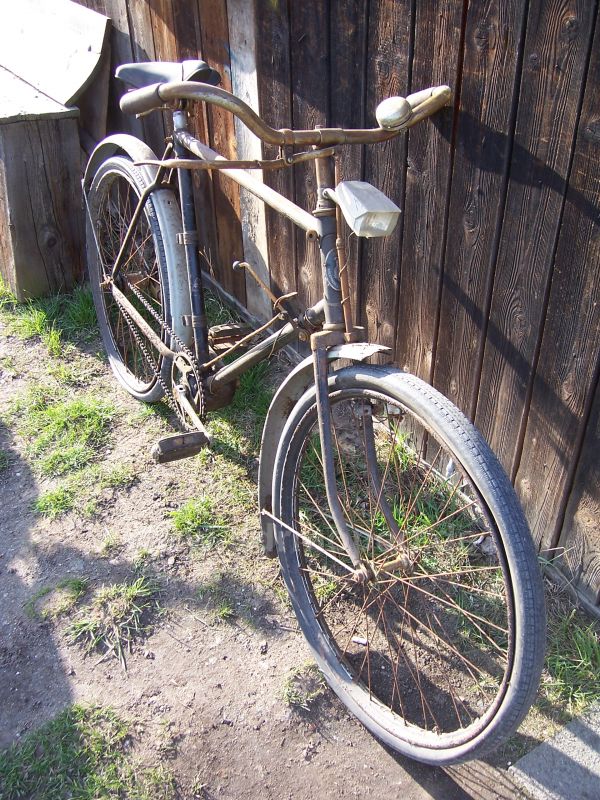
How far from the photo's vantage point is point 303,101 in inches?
117

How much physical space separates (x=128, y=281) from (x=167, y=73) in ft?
3.44

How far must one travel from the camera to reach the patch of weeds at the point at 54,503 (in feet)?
10.0

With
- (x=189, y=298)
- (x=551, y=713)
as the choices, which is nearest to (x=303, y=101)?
(x=189, y=298)

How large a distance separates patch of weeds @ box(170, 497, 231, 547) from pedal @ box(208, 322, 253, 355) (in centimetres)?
62

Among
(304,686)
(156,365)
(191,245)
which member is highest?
(191,245)

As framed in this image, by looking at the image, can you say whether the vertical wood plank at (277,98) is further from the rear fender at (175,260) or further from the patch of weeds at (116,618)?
the patch of weeds at (116,618)

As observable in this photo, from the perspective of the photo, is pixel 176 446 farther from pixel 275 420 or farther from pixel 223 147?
pixel 223 147

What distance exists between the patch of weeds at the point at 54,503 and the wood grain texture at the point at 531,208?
1.66 meters

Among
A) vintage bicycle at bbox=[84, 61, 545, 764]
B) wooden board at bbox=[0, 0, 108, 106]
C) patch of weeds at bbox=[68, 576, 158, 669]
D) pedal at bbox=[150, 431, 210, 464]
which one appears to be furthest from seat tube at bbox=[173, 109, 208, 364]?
wooden board at bbox=[0, 0, 108, 106]

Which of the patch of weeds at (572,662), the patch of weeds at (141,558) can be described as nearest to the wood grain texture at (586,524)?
the patch of weeds at (572,662)

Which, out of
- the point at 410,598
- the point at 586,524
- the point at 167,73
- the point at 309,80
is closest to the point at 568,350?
the point at 586,524

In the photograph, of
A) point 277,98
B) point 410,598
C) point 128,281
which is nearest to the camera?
point 410,598

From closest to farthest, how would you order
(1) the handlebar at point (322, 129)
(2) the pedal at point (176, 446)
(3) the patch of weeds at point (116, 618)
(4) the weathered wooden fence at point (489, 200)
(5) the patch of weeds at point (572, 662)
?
(1) the handlebar at point (322, 129) → (4) the weathered wooden fence at point (489, 200) → (5) the patch of weeds at point (572, 662) → (3) the patch of weeds at point (116, 618) → (2) the pedal at point (176, 446)

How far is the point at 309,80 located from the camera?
2.89 meters
